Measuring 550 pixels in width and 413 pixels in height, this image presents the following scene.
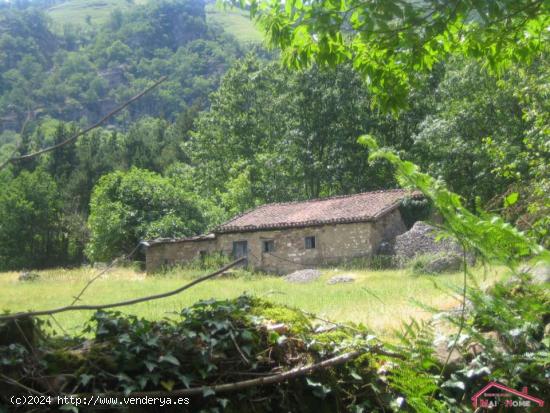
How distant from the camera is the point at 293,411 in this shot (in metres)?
3.78

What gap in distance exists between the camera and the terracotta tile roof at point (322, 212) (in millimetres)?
28703

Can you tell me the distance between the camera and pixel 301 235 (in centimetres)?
2983

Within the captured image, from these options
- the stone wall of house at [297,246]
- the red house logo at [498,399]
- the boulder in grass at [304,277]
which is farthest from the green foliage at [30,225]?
the red house logo at [498,399]

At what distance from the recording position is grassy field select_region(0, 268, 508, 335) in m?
8.06

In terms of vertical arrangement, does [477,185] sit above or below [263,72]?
below

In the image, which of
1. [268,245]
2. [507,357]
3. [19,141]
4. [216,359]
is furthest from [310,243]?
[19,141]

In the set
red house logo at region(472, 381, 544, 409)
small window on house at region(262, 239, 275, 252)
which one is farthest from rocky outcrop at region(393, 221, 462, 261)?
red house logo at region(472, 381, 544, 409)

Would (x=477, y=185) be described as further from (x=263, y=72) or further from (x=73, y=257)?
(x=73, y=257)

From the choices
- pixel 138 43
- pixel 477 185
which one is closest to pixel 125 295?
pixel 477 185

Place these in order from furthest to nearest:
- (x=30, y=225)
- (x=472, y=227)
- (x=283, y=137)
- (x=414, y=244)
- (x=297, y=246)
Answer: (x=30, y=225) → (x=283, y=137) → (x=297, y=246) → (x=414, y=244) → (x=472, y=227)

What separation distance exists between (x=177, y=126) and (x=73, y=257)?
27337 millimetres

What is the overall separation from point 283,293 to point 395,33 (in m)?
1.98

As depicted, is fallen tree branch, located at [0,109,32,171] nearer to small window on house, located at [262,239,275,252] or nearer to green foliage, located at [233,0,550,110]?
green foliage, located at [233,0,550,110]

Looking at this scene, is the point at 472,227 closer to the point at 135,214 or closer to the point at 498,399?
the point at 498,399
